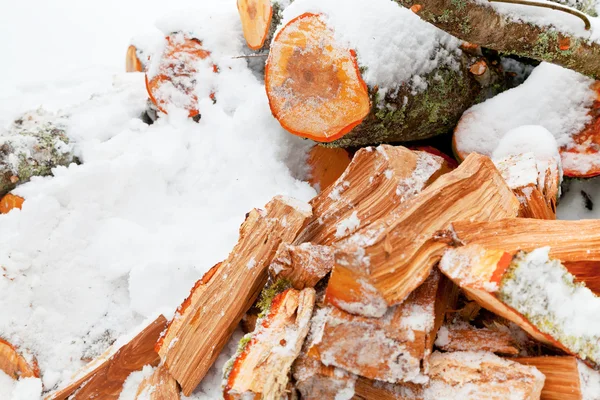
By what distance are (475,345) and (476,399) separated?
18cm

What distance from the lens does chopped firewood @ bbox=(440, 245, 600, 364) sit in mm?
1117

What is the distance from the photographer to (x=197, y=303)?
5.06 ft

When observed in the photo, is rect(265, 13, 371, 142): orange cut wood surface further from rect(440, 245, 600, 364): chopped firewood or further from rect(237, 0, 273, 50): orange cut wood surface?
rect(440, 245, 600, 364): chopped firewood

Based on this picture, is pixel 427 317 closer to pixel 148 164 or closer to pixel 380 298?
pixel 380 298

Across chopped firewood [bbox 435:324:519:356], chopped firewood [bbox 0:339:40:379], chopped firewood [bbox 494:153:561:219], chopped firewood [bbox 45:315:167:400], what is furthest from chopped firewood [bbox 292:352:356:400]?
chopped firewood [bbox 0:339:40:379]

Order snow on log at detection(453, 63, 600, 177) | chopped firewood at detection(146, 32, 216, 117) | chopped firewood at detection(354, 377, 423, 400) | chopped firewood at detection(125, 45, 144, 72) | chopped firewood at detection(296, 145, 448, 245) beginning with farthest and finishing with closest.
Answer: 1. chopped firewood at detection(125, 45, 144, 72)
2. chopped firewood at detection(146, 32, 216, 117)
3. snow on log at detection(453, 63, 600, 177)
4. chopped firewood at detection(296, 145, 448, 245)
5. chopped firewood at detection(354, 377, 423, 400)

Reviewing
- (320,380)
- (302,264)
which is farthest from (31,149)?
(320,380)

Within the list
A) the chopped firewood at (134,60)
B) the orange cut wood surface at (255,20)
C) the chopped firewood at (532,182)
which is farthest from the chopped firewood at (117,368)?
the chopped firewood at (134,60)

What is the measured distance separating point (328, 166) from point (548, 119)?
978 millimetres

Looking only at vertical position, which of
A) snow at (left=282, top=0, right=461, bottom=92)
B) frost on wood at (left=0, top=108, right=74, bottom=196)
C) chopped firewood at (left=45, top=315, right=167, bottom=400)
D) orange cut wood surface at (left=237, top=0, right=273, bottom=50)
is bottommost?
chopped firewood at (left=45, top=315, right=167, bottom=400)

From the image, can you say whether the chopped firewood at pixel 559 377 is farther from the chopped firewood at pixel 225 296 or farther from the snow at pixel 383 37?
the snow at pixel 383 37

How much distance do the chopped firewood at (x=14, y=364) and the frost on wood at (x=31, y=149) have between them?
2.87 feet

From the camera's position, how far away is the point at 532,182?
5.20 ft

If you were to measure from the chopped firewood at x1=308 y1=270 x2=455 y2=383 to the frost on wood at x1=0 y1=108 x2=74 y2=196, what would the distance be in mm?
1853
